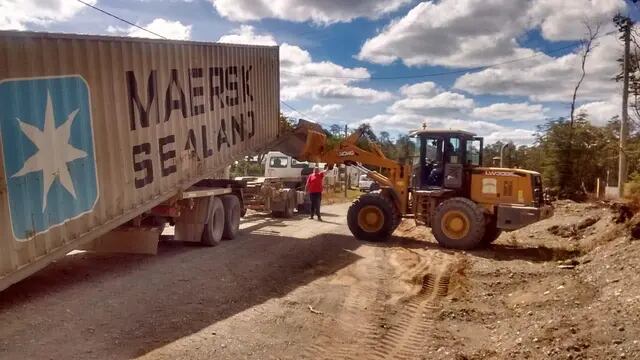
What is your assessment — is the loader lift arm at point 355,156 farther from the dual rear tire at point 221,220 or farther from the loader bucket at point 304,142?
the dual rear tire at point 221,220

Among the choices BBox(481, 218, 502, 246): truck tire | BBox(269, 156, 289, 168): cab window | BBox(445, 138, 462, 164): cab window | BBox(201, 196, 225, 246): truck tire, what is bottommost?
BBox(481, 218, 502, 246): truck tire

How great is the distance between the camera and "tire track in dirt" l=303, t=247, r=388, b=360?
6.02m

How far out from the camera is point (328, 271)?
10047mm

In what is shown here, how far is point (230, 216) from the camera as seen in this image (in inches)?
510

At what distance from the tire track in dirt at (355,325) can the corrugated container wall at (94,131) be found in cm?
332

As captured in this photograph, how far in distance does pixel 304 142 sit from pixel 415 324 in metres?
8.21

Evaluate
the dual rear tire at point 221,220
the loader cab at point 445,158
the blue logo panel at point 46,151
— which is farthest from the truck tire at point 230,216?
the blue logo panel at point 46,151

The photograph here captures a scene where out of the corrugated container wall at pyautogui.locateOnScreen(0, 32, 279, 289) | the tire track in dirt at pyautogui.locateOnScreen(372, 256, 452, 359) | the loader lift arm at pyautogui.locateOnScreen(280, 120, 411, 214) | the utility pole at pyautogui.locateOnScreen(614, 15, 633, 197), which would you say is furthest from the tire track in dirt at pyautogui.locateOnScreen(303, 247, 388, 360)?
the utility pole at pyautogui.locateOnScreen(614, 15, 633, 197)

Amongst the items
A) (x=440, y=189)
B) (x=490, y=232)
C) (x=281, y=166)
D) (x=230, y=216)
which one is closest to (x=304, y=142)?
(x=230, y=216)

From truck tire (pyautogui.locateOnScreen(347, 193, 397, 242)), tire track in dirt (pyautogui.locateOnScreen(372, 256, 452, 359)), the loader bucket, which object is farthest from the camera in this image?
the loader bucket

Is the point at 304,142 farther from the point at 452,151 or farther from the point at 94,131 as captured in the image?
the point at 94,131

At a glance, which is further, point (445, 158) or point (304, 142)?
point (304, 142)

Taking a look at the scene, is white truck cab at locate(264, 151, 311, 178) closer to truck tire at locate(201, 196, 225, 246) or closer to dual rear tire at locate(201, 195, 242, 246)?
dual rear tire at locate(201, 195, 242, 246)

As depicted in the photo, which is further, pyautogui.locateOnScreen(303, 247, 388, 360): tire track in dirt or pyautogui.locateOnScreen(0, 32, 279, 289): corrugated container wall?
pyautogui.locateOnScreen(0, 32, 279, 289): corrugated container wall
